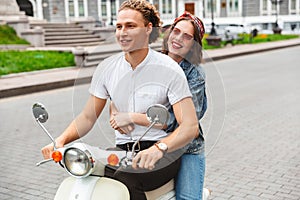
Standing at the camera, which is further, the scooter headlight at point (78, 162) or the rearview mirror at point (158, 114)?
the scooter headlight at point (78, 162)

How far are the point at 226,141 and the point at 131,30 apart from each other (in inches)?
188

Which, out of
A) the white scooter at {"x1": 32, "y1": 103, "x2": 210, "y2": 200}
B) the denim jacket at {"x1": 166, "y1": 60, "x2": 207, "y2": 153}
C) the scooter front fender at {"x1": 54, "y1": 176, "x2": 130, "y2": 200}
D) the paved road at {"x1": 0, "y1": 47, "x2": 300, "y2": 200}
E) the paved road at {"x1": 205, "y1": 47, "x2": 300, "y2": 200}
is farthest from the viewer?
the paved road at {"x1": 205, "y1": 47, "x2": 300, "y2": 200}

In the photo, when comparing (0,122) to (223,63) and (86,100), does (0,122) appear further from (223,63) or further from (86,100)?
(223,63)

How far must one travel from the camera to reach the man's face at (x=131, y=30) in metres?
2.49

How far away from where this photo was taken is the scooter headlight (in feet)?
7.70

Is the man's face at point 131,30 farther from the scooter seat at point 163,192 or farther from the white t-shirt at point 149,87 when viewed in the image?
the scooter seat at point 163,192

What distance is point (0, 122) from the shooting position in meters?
8.77

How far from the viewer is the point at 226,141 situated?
23.0 feet

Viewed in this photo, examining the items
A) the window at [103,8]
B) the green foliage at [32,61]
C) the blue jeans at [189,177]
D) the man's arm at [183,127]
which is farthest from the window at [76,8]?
the man's arm at [183,127]

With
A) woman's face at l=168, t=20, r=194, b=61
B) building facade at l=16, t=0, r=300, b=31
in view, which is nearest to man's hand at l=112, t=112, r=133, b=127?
woman's face at l=168, t=20, r=194, b=61

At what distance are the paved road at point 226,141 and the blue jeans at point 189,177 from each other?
0.33 feet

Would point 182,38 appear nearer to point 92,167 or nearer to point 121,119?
point 121,119

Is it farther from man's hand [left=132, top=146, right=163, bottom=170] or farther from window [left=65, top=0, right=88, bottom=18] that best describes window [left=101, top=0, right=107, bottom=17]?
man's hand [left=132, top=146, right=163, bottom=170]

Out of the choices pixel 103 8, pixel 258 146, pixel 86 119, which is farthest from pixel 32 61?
pixel 103 8
